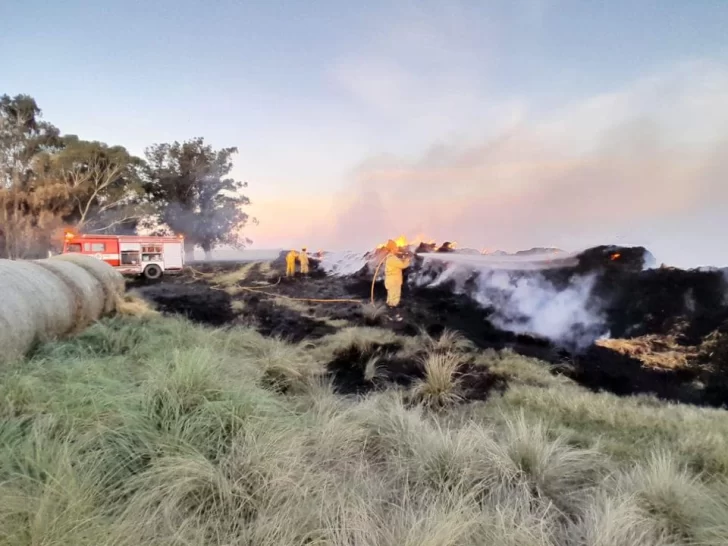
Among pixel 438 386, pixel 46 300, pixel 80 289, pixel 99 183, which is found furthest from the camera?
pixel 99 183

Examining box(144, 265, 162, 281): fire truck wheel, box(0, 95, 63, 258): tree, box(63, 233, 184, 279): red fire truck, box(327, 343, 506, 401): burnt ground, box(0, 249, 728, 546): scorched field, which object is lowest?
box(327, 343, 506, 401): burnt ground

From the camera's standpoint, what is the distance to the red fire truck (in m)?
17.2

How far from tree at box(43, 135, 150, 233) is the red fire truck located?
7.37 meters

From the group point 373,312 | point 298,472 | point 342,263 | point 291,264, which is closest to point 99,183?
point 291,264

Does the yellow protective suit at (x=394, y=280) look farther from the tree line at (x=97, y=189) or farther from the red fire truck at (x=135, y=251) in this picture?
the tree line at (x=97, y=189)

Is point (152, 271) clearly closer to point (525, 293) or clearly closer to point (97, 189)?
point (97, 189)

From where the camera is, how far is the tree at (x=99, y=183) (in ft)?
76.7

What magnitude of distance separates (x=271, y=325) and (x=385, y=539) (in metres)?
8.12

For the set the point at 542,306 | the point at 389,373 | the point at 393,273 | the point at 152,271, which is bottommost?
the point at 389,373

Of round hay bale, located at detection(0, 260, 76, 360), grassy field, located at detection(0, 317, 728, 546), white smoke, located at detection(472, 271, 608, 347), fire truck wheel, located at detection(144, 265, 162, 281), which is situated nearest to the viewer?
grassy field, located at detection(0, 317, 728, 546)

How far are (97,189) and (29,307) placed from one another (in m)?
22.2

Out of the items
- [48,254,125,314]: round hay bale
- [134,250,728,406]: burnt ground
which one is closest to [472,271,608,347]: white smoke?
[134,250,728,406]: burnt ground

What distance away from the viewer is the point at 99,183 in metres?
24.5

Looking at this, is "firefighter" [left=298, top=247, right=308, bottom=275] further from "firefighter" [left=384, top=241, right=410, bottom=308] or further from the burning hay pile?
the burning hay pile
